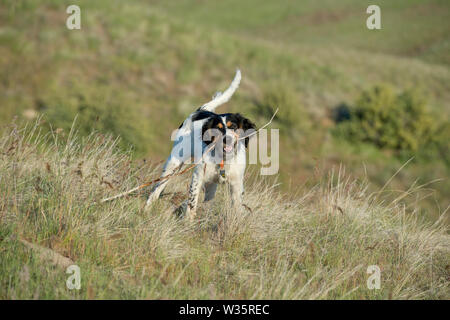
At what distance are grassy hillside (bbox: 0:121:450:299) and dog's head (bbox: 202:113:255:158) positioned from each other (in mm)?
666

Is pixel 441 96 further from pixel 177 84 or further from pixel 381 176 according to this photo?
pixel 177 84

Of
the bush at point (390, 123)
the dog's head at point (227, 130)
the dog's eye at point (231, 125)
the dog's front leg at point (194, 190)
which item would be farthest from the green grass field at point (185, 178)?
the dog's eye at point (231, 125)

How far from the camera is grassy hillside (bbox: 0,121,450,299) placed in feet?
9.10

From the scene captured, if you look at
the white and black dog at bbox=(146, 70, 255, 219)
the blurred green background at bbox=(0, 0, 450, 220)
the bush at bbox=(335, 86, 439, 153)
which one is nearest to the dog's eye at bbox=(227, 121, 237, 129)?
the white and black dog at bbox=(146, 70, 255, 219)

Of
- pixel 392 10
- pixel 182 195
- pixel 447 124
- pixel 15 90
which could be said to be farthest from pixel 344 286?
pixel 392 10

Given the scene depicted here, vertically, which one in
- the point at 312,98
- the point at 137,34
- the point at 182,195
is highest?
the point at 137,34

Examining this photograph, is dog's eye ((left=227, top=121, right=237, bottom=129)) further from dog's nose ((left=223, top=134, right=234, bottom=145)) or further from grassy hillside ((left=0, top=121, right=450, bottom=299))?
grassy hillside ((left=0, top=121, right=450, bottom=299))

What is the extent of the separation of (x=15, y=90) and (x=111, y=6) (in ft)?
26.9

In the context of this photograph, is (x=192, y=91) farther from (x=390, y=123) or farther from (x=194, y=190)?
(x=194, y=190)

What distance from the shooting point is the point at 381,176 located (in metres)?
13.4

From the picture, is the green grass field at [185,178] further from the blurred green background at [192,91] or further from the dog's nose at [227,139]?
the dog's nose at [227,139]

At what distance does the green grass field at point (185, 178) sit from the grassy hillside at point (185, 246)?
2 cm

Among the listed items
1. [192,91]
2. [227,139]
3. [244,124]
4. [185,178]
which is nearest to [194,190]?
[227,139]

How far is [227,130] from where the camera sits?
4.19 meters
